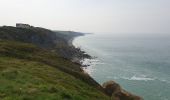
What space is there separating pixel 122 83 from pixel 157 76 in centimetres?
1933

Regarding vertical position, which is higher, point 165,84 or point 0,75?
point 0,75

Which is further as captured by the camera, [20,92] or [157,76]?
[157,76]

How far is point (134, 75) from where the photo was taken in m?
101

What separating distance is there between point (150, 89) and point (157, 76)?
22837 mm

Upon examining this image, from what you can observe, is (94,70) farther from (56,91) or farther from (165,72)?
(56,91)

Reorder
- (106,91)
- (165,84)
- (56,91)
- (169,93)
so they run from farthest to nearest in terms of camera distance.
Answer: (165,84), (169,93), (106,91), (56,91)

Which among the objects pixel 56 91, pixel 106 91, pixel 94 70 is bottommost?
pixel 94 70

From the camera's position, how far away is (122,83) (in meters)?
85.4

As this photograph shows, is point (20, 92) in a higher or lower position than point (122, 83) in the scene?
higher

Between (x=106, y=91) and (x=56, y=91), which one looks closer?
(x=56, y=91)

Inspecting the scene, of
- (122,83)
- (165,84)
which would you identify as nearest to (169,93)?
(165,84)

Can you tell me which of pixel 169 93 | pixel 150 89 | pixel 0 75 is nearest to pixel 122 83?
pixel 150 89

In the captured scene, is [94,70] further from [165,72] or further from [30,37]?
[30,37]

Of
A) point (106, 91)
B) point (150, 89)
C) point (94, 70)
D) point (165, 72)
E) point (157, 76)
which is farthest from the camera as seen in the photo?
point (94, 70)
